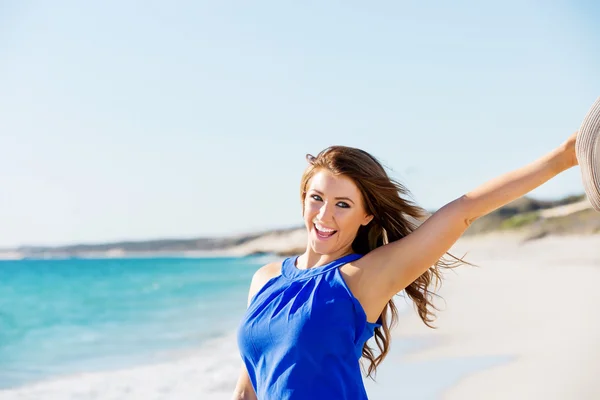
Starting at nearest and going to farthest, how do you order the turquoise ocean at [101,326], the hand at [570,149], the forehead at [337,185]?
the hand at [570,149] < the forehead at [337,185] < the turquoise ocean at [101,326]

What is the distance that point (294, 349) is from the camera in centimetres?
243

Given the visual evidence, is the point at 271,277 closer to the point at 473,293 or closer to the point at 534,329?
the point at 534,329

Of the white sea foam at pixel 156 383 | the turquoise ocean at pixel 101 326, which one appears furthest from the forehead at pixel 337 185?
the turquoise ocean at pixel 101 326

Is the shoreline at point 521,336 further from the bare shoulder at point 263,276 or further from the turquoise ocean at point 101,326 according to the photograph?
the turquoise ocean at point 101,326

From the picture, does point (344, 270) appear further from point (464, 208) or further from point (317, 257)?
point (464, 208)

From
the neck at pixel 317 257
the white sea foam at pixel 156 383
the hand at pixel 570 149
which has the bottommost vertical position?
the white sea foam at pixel 156 383

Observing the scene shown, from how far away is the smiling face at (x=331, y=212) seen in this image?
105 inches

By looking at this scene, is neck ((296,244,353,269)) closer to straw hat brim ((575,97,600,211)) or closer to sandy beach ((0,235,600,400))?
straw hat brim ((575,97,600,211))

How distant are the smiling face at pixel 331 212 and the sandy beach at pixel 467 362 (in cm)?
163

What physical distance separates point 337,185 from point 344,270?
297mm

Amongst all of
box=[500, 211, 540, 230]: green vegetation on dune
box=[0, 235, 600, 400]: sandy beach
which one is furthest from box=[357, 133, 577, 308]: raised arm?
box=[500, 211, 540, 230]: green vegetation on dune

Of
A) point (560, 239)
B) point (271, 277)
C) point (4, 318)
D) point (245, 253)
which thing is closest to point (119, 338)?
point (4, 318)

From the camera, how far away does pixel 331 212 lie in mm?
2672

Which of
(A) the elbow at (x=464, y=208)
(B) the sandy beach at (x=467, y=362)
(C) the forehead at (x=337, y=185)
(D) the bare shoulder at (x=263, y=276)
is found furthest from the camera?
(B) the sandy beach at (x=467, y=362)
